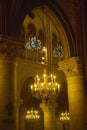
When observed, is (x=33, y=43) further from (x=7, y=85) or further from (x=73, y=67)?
(x=7, y=85)

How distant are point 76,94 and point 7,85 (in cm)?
396

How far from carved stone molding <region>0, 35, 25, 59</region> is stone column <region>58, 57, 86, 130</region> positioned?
3339 mm

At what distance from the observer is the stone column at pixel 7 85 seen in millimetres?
11133

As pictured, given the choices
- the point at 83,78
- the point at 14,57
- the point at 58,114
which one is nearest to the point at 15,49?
the point at 14,57

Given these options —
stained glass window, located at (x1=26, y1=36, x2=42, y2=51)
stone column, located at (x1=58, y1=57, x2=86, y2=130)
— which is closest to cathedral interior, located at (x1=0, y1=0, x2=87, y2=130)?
stone column, located at (x1=58, y1=57, x2=86, y2=130)

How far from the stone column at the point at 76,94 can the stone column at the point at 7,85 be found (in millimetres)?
3401

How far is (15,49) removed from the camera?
12070 mm

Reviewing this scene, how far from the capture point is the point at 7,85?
37.6 feet

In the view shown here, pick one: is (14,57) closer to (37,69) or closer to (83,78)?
(83,78)

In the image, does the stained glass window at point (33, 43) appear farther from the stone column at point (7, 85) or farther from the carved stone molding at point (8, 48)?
the stone column at point (7, 85)

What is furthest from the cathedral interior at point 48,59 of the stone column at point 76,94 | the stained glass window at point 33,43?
the stained glass window at point 33,43

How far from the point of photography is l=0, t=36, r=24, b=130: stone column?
11.1 meters

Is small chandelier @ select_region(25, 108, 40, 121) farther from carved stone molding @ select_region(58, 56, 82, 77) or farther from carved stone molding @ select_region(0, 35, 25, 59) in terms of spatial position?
carved stone molding @ select_region(0, 35, 25, 59)

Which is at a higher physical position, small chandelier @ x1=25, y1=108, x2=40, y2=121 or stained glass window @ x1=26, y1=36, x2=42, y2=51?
stained glass window @ x1=26, y1=36, x2=42, y2=51
